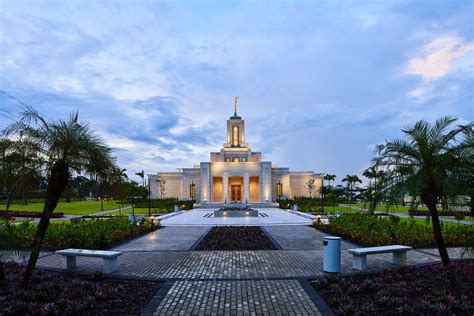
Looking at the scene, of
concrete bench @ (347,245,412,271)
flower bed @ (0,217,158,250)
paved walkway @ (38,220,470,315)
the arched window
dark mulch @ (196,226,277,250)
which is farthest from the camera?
the arched window

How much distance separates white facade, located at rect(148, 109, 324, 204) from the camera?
49250 mm

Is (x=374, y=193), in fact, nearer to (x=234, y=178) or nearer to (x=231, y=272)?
(x=231, y=272)

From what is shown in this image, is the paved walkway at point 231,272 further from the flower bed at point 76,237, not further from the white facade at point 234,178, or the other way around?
the white facade at point 234,178

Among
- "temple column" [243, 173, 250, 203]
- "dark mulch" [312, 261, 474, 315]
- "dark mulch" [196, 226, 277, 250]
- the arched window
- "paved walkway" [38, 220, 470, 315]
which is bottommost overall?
"dark mulch" [196, 226, 277, 250]

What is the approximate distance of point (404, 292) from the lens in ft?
18.8

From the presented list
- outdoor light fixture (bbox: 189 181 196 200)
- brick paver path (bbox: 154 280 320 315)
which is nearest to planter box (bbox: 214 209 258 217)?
brick paver path (bbox: 154 280 320 315)

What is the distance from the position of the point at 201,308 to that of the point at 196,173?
4941 centimetres

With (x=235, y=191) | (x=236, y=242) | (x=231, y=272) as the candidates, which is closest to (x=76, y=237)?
(x=236, y=242)

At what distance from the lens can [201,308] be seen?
17.7 feet

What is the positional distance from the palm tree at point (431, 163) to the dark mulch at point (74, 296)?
229 inches

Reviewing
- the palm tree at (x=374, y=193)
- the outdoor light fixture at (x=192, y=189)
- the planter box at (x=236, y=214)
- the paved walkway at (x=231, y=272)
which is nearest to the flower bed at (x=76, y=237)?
the paved walkway at (x=231, y=272)

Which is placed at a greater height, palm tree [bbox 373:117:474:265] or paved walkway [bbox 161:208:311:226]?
palm tree [bbox 373:117:474:265]

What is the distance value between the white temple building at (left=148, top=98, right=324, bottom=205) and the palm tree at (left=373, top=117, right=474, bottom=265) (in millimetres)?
41967

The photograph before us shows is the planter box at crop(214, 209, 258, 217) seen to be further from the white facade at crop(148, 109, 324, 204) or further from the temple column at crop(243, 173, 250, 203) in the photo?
the white facade at crop(148, 109, 324, 204)
